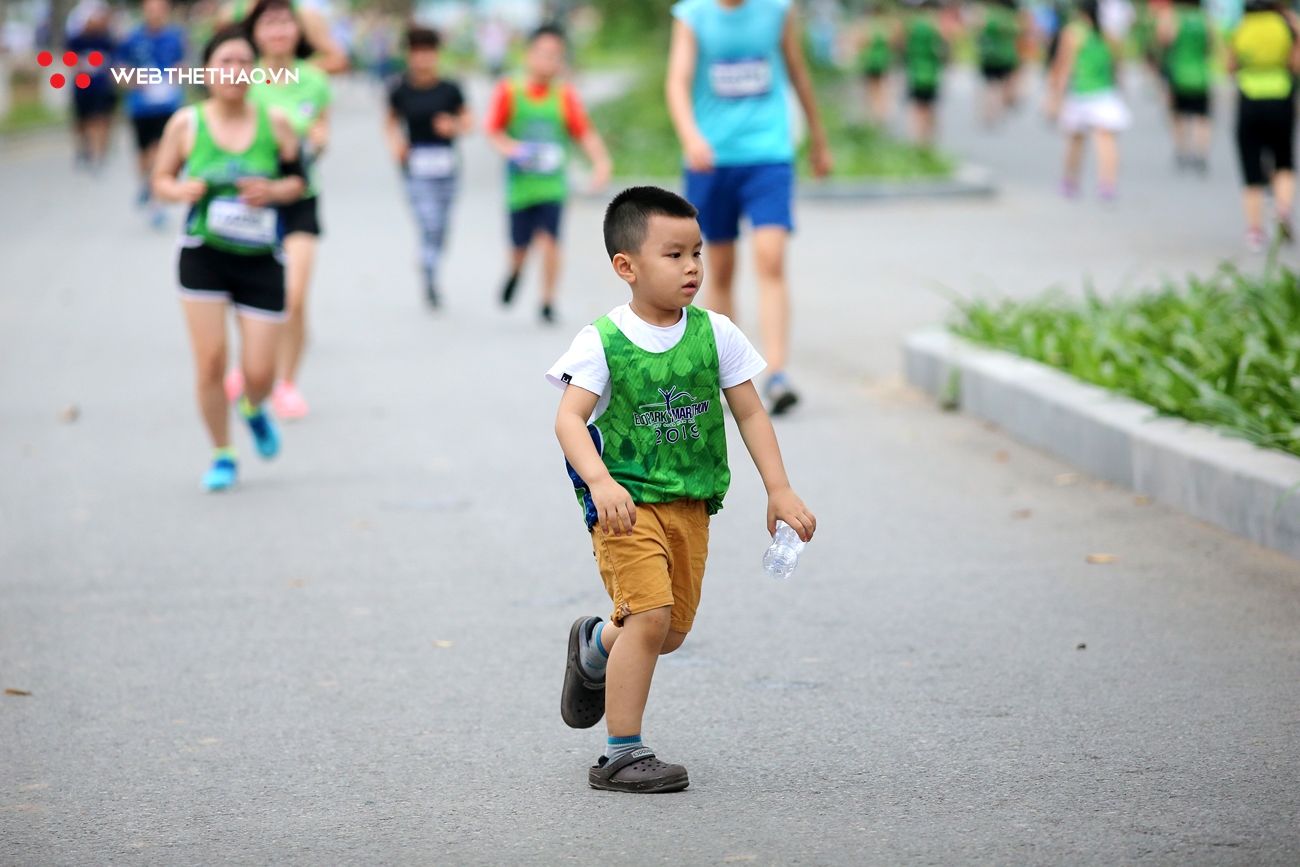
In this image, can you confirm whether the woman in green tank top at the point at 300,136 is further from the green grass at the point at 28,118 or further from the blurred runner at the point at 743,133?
the green grass at the point at 28,118

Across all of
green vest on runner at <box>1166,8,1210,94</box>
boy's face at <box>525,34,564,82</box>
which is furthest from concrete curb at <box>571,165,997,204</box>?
boy's face at <box>525,34,564,82</box>

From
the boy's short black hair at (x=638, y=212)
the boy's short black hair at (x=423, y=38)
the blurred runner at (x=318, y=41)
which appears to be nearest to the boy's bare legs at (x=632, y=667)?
the boy's short black hair at (x=638, y=212)

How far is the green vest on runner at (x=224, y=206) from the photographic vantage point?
7301mm

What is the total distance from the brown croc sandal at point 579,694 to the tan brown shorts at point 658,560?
253 mm

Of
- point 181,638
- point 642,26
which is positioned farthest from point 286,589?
point 642,26

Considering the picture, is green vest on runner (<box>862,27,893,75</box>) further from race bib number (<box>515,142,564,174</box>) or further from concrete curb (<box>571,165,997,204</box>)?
race bib number (<box>515,142,564,174</box>)

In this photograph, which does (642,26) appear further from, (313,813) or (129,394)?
(313,813)

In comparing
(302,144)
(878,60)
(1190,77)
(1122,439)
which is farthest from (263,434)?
(878,60)

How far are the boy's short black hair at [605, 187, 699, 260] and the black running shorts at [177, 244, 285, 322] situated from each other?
3.79m

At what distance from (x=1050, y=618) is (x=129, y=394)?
610cm

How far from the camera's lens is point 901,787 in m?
3.98

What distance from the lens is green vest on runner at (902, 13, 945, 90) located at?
2533cm

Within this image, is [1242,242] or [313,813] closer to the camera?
[313,813]

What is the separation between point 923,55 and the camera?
25516 mm
